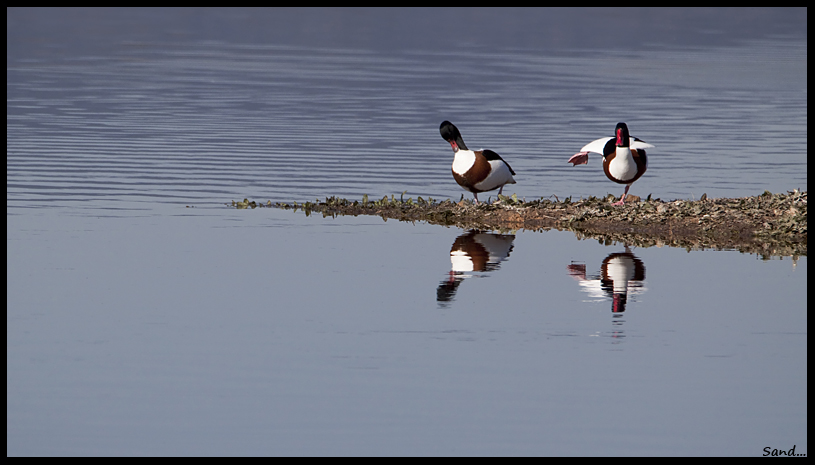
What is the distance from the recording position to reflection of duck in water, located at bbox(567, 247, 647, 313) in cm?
1119

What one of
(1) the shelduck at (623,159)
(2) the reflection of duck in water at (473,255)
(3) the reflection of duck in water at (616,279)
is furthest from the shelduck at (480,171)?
(3) the reflection of duck in water at (616,279)

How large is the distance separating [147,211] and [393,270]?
16.7 feet

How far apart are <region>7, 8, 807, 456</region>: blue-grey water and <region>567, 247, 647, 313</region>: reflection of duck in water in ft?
0.13

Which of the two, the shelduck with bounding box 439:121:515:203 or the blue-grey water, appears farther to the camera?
the shelduck with bounding box 439:121:515:203

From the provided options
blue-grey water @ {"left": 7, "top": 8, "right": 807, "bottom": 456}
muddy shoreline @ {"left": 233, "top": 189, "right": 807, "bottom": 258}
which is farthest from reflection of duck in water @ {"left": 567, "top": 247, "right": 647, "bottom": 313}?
muddy shoreline @ {"left": 233, "top": 189, "right": 807, "bottom": 258}

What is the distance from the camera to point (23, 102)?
35219mm

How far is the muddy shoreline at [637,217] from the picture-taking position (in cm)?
1448

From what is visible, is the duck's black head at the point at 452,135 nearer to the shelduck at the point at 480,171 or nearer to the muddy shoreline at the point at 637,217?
the shelduck at the point at 480,171

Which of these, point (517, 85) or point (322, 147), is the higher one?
point (517, 85)

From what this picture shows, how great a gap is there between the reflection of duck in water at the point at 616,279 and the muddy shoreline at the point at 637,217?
50.4 inches

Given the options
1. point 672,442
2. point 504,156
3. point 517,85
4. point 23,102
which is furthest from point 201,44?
point 672,442

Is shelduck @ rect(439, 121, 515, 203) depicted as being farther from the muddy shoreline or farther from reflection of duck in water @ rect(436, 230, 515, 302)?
reflection of duck in water @ rect(436, 230, 515, 302)

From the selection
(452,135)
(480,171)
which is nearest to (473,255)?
(480,171)

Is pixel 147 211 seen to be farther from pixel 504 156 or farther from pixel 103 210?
pixel 504 156
